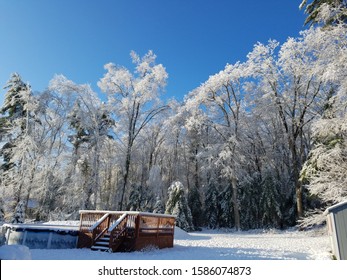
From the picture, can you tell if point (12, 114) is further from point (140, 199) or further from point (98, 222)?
point (98, 222)

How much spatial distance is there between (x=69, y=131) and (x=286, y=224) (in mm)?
19691

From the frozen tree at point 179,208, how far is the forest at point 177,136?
82 millimetres

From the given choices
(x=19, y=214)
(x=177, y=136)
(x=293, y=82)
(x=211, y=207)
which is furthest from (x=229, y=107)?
(x=19, y=214)

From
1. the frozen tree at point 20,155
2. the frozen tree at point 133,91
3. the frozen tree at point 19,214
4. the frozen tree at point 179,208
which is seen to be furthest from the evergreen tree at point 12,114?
the frozen tree at point 179,208

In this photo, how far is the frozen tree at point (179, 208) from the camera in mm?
22539

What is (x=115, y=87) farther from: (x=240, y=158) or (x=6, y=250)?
(x=6, y=250)

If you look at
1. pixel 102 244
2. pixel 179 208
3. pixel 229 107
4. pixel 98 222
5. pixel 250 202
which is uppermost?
pixel 229 107

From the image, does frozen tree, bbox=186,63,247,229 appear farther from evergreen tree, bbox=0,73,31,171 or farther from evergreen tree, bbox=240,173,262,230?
evergreen tree, bbox=0,73,31,171

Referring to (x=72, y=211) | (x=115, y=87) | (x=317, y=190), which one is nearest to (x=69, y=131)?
(x=115, y=87)

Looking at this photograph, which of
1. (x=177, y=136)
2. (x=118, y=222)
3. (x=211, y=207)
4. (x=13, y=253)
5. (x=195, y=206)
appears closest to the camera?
(x=13, y=253)

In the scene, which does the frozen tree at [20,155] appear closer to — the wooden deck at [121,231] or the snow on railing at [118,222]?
the wooden deck at [121,231]

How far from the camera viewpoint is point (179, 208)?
22688mm

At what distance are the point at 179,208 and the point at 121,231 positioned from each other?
12.3 m

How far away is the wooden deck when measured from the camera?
10641mm
